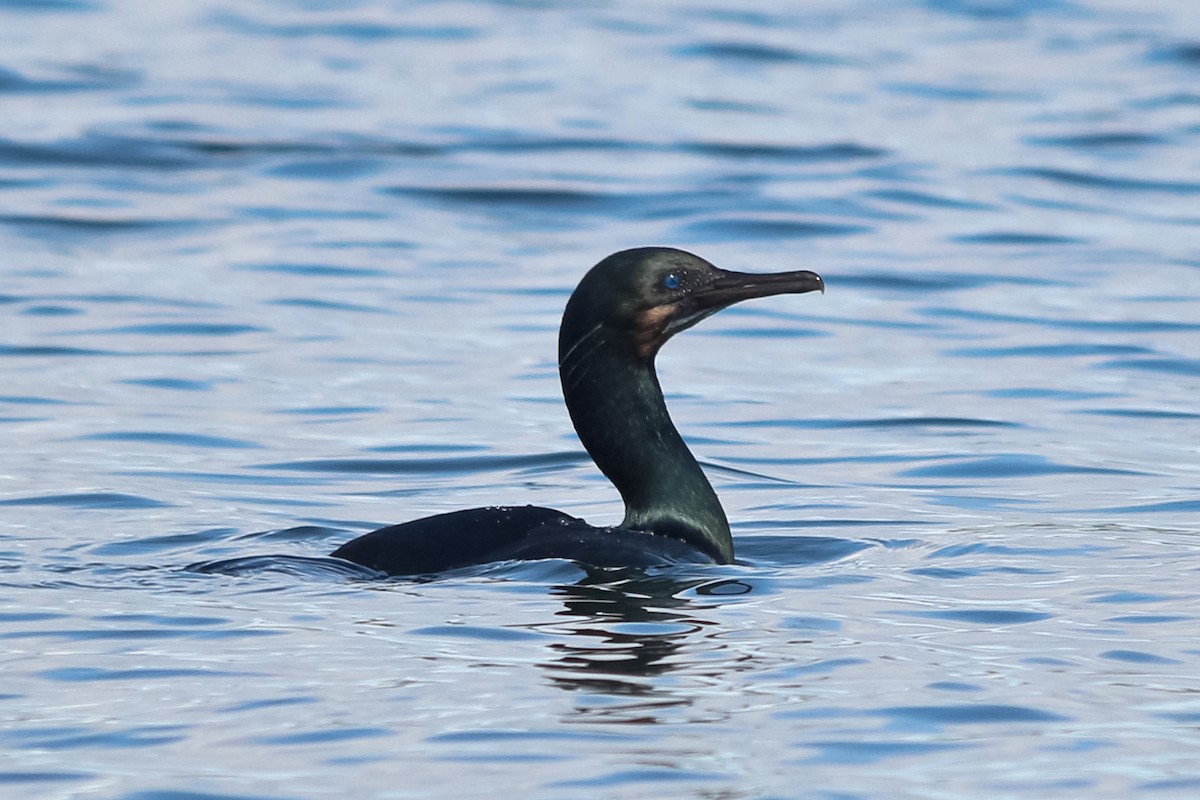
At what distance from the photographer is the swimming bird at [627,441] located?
24.2 ft

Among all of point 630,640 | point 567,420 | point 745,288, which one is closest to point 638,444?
point 745,288

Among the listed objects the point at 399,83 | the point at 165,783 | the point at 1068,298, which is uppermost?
the point at 399,83

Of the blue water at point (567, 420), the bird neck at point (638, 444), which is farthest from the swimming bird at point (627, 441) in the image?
the blue water at point (567, 420)

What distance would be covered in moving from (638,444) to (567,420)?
395cm

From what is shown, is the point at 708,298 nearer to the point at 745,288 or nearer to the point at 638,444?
the point at 745,288

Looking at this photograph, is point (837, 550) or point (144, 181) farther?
point (144, 181)

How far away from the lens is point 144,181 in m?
19.9

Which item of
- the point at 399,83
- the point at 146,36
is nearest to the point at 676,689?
the point at 399,83

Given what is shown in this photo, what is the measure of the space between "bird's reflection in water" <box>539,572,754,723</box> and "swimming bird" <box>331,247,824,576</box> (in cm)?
19

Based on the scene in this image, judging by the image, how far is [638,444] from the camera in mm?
7805

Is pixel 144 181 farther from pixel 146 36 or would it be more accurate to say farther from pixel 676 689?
pixel 676 689

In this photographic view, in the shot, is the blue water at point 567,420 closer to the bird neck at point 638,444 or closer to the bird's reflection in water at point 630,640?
the bird's reflection in water at point 630,640

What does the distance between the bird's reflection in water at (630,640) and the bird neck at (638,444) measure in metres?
0.39

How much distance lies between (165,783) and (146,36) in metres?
24.8
